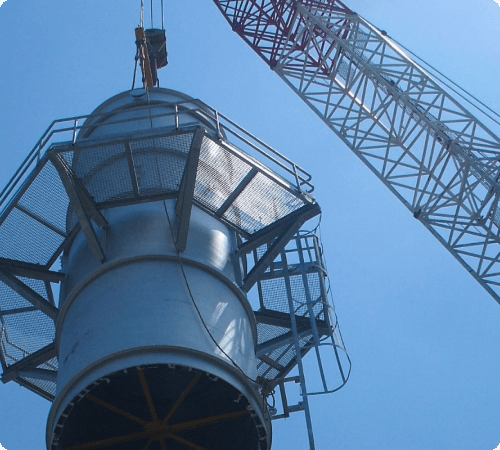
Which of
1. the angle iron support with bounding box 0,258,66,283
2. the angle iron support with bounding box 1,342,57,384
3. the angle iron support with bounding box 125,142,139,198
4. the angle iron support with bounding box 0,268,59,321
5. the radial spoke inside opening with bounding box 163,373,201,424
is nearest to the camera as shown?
the radial spoke inside opening with bounding box 163,373,201,424

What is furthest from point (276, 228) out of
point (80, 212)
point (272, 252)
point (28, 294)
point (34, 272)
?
point (28, 294)

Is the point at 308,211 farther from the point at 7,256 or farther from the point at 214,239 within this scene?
the point at 7,256

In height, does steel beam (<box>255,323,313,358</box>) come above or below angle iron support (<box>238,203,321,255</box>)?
below

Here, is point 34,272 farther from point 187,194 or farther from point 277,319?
point 277,319

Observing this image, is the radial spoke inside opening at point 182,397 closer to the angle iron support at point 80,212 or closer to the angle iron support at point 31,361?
the angle iron support at point 80,212

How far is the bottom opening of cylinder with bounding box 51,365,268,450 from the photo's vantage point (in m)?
11.4

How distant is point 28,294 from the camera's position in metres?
13.7

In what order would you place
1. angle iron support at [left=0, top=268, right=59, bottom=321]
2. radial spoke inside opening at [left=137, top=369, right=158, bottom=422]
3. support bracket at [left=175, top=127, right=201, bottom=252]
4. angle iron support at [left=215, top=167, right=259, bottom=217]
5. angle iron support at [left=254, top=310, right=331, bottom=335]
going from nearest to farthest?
radial spoke inside opening at [left=137, top=369, right=158, bottom=422]
support bracket at [left=175, top=127, right=201, bottom=252]
angle iron support at [left=0, top=268, right=59, bottom=321]
angle iron support at [left=215, top=167, right=259, bottom=217]
angle iron support at [left=254, top=310, right=331, bottom=335]

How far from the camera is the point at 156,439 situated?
11.8 meters

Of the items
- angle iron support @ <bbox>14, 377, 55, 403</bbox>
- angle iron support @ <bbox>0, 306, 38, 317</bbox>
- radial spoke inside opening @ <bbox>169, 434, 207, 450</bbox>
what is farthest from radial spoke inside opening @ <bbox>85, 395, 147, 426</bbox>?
angle iron support @ <bbox>0, 306, 38, 317</bbox>

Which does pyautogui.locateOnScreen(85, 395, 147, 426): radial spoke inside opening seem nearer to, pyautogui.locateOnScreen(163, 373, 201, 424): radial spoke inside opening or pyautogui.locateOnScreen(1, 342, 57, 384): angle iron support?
pyautogui.locateOnScreen(163, 373, 201, 424): radial spoke inside opening

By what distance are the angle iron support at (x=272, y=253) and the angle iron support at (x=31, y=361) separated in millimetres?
3935

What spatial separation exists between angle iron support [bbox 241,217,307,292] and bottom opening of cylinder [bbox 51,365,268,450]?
272cm

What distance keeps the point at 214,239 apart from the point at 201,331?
8.04 ft
